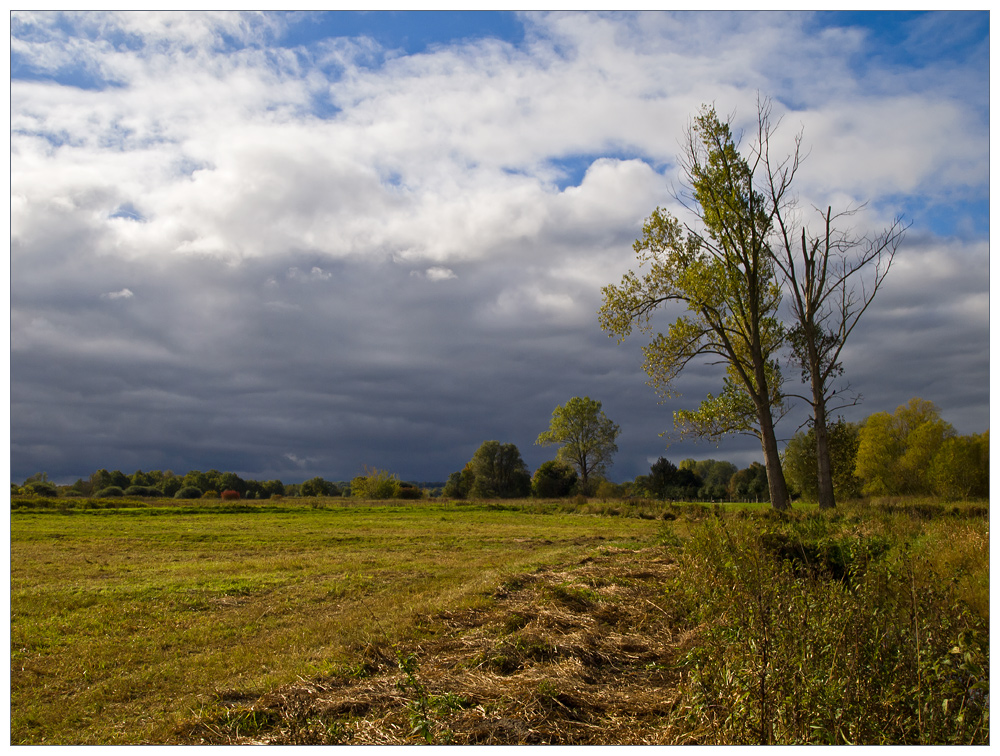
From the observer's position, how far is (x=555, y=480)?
63938 mm

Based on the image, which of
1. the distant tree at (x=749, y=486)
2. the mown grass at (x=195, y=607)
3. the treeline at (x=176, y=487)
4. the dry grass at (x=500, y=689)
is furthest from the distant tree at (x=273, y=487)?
the dry grass at (x=500, y=689)

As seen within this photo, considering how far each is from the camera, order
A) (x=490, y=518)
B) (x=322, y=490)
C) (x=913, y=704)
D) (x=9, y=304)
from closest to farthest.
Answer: (x=913, y=704)
(x=9, y=304)
(x=490, y=518)
(x=322, y=490)

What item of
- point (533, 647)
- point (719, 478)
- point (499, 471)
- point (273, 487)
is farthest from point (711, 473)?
point (533, 647)

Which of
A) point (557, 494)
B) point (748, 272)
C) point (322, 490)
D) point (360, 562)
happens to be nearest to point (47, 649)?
point (360, 562)

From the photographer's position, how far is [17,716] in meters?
5.22

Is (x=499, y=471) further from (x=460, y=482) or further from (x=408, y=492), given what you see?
(x=408, y=492)

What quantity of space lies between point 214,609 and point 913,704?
30.5ft

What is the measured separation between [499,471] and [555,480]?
31.8 feet

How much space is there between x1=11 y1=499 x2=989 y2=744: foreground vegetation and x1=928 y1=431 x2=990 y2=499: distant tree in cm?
1668

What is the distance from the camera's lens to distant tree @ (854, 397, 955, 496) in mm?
39094

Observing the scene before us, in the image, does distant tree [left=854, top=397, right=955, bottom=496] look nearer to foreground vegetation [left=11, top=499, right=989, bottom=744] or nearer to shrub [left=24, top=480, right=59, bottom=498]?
foreground vegetation [left=11, top=499, right=989, bottom=744]

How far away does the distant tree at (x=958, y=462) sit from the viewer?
2642 cm

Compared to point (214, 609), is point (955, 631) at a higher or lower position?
higher

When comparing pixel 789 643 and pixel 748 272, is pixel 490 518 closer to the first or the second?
pixel 748 272
